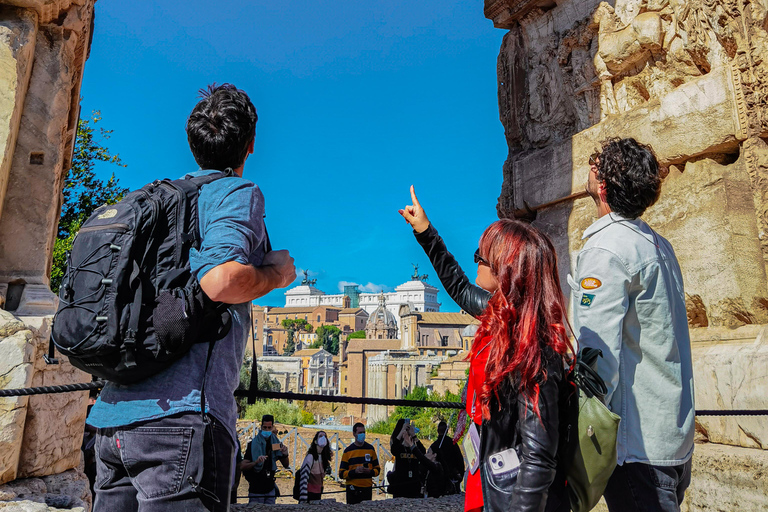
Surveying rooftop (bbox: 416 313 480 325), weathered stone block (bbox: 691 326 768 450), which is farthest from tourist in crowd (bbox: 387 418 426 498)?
rooftop (bbox: 416 313 480 325)

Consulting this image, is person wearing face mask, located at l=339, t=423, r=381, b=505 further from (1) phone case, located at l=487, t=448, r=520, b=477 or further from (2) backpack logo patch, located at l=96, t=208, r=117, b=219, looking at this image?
(2) backpack logo patch, located at l=96, t=208, r=117, b=219

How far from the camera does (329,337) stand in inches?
4257

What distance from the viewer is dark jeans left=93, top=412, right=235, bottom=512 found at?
Result: 1407mm

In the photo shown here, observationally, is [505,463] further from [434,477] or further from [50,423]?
[434,477]

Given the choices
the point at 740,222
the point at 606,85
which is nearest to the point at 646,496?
the point at 740,222

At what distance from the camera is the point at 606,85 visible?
4453mm

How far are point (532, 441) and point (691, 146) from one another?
9.57 ft

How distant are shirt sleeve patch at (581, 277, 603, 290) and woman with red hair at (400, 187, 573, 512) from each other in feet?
0.42

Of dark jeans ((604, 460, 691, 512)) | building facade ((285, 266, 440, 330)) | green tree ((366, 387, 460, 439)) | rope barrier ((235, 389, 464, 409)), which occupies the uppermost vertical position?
building facade ((285, 266, 440, 330))

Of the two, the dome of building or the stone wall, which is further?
the dome of building

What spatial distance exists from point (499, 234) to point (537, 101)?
140 inches

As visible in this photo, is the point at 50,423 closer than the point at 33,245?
Yes

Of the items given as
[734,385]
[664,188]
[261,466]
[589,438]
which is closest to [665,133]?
[664,188]

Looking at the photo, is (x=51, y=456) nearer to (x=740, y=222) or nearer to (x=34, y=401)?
(x=34, y=401)
